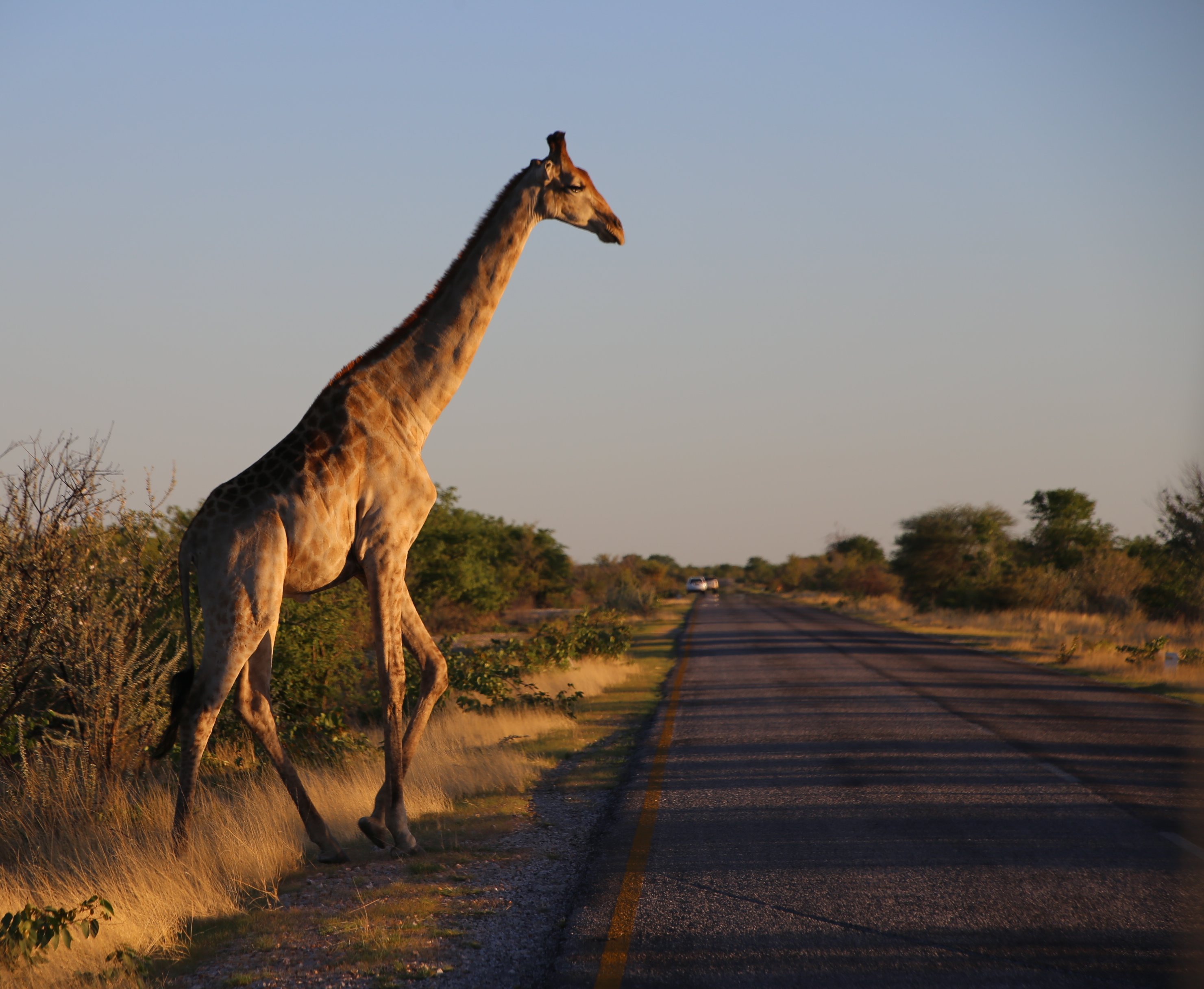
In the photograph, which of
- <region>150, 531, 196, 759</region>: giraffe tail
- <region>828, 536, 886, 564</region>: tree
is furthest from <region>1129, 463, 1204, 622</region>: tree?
<region>828, 536, 886, 564</region>: tree

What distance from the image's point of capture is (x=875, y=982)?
465cm

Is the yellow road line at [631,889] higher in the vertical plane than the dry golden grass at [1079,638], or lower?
lower

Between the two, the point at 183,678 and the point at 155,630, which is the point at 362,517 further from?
the point at 155,630

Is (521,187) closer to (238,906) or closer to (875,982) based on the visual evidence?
(238,906)

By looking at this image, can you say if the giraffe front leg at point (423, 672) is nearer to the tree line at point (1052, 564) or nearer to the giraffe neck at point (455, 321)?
the giraffe neck at point (455, 321)

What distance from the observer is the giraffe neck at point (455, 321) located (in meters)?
7.46

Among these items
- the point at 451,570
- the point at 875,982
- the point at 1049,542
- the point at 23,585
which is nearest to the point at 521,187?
the point at 23,585

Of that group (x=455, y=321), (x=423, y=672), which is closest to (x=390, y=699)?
(x=423, y=672)

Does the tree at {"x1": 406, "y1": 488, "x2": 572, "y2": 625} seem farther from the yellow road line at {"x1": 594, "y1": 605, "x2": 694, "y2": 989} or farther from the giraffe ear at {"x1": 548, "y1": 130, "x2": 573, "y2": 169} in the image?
the giraffe ear at {"x1": 548, "y1": 130, "x2": 573, "y2": 169}

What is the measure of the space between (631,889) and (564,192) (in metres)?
5.00

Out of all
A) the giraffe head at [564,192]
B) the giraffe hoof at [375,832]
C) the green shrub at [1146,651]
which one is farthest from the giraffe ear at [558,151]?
the green shrub at [1146,651]

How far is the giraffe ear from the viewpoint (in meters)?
7.58

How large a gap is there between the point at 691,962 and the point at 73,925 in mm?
3195

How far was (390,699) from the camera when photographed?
6898 mm
